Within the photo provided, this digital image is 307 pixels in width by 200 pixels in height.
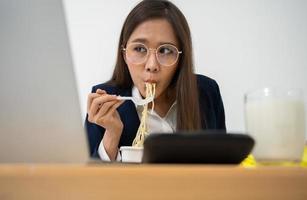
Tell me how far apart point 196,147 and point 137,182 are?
81 mm

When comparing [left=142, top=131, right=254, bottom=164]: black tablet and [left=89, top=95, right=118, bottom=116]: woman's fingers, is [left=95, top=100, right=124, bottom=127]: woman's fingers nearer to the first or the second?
[left=89, top=95, right=118, bottom=116]: woman's fingers

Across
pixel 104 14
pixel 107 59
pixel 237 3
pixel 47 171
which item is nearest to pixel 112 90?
pixel 107 59

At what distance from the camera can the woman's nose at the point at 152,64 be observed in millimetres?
1183

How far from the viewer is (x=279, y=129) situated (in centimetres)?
48

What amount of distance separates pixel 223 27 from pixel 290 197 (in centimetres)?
168

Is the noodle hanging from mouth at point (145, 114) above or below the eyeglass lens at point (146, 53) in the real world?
below

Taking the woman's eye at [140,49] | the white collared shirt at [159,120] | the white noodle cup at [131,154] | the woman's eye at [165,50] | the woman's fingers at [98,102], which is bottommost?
the white collared shirt at [159,120]

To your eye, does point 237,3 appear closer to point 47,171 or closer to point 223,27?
point 223,27

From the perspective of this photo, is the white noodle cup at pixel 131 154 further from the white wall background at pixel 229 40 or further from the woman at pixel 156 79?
the white wall background at pixel 229 40

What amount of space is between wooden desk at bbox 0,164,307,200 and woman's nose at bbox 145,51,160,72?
907mm

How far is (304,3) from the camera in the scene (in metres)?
1.90

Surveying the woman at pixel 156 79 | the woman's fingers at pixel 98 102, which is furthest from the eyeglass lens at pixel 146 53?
the woman's fingers at pixel 98 102

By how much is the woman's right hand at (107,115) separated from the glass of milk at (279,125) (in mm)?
525

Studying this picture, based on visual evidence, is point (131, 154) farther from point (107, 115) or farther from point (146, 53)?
point (146, 53)
